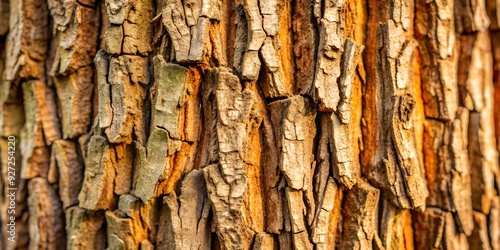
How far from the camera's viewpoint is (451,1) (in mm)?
1109

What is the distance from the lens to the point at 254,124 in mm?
957

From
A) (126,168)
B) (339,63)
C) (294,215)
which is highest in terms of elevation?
(339,63)

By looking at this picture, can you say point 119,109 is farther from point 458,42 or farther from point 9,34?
point 458,42

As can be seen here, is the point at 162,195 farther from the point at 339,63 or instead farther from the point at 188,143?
the point at 339,63

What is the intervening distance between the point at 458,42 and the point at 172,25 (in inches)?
32.6

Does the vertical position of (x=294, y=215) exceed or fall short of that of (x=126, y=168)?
it falls short

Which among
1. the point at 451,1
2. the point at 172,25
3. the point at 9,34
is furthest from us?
→ the point at 9,34

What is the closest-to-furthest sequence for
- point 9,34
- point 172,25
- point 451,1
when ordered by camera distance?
point 172,25, point 451,1, point 9,34

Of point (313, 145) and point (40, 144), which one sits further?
point (40, 144)

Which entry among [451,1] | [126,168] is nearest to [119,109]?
[126,168]

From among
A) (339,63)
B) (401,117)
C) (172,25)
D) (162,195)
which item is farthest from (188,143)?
(401,117)

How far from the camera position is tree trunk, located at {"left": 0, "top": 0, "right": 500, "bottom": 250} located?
94 centimetres

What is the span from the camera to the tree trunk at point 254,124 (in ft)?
3.10

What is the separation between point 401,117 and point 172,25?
1.97 ft
